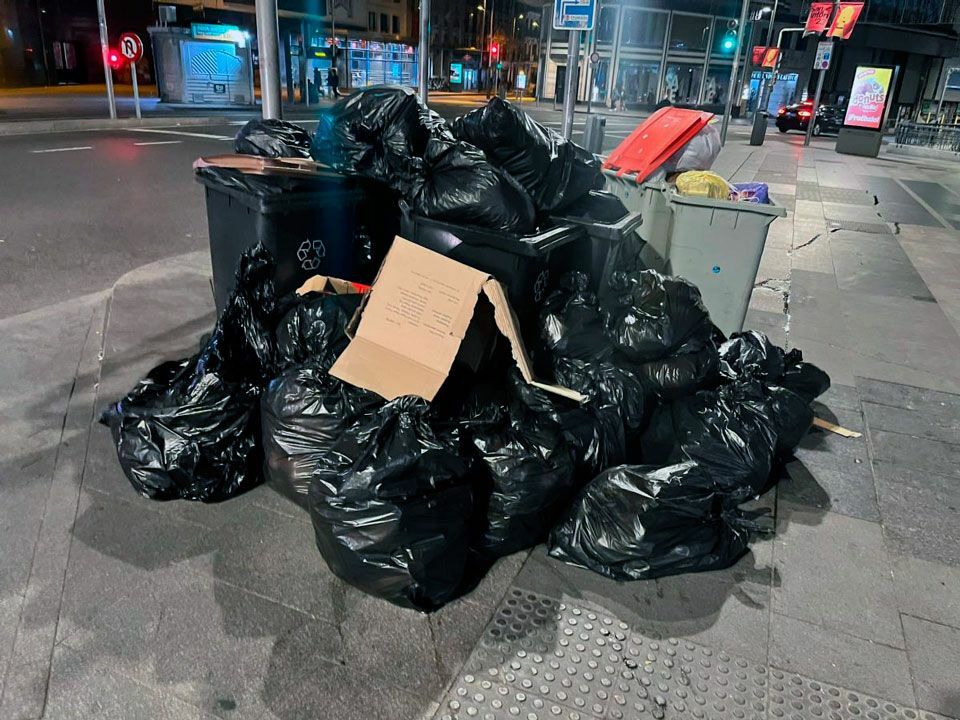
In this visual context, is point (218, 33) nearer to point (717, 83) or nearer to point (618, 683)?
point (618, 683)

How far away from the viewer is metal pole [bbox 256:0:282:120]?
4965 mm

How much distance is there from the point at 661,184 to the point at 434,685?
3.88 m

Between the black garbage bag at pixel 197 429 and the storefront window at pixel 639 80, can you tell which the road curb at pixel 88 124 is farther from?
the storefront window at pixel 639 80

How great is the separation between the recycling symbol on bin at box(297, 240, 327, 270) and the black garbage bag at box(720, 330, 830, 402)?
2.28m

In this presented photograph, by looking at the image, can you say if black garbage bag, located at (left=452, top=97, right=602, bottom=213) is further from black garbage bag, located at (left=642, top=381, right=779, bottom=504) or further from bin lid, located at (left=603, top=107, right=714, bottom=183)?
bin lid, located at (left=603, top=107, right=714, bottom=183)

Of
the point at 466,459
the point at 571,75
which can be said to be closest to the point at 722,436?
the point at 466,459

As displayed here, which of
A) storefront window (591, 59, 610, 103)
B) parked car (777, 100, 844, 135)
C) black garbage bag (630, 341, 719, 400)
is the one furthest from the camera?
storefront window (591, 59, 610, 103)

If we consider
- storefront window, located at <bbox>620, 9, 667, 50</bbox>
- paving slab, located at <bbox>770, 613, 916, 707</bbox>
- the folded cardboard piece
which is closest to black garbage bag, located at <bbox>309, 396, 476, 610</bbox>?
the folded cardboard piece

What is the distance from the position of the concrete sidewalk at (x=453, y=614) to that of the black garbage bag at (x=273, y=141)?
167 centimetres

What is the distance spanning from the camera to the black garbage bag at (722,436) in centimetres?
302

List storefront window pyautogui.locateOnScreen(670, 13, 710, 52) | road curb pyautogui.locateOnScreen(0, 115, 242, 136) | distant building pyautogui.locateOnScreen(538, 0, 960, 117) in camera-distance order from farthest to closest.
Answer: storefront window pyautogui.locateOnScreen(670, 13, 710, 52) < distant building pyautogui.locateOnScreen(538, 0, 960, 117) < road curb pyautogui.locateOnScreen(0, 115, 242, 136)

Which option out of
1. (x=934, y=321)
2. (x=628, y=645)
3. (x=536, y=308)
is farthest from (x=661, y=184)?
(x=628, y=645)

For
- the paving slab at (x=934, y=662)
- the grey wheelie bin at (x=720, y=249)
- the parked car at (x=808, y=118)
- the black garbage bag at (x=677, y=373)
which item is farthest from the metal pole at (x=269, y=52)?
the parked car at (x=808, y=118)

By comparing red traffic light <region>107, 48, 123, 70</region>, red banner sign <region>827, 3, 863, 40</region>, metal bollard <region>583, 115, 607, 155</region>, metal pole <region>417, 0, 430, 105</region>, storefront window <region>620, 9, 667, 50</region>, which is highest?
storefront window <region>620, 9, 667, 50</region>
